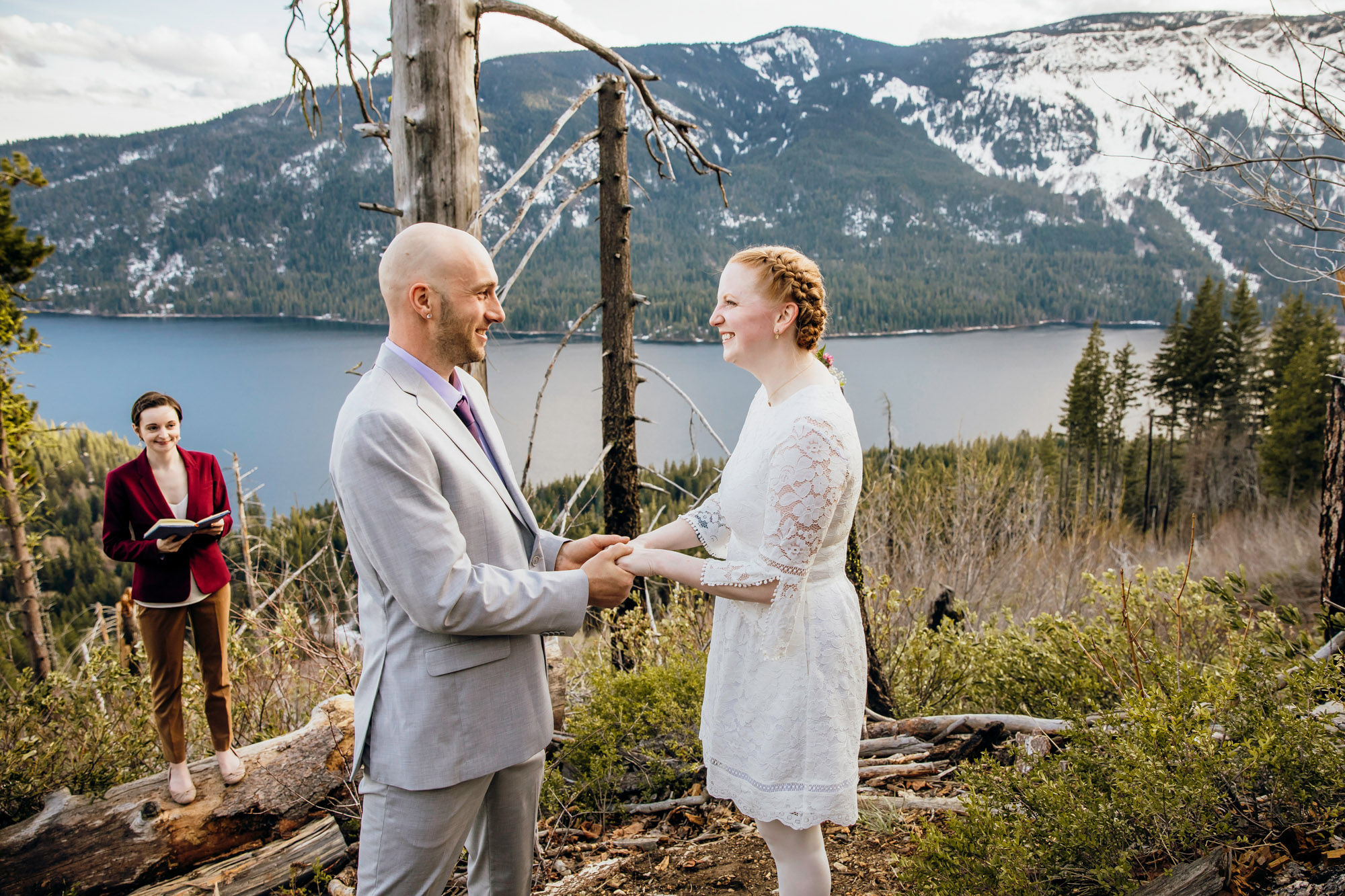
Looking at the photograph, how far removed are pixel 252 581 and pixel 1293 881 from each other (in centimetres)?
819

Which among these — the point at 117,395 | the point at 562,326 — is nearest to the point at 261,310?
the point at 117,395

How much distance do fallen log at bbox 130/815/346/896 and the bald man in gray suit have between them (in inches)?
76.3

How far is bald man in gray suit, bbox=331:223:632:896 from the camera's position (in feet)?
6.08

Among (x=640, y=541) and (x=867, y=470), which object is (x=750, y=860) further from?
(x=867, y=470)

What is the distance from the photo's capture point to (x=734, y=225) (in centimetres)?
13400

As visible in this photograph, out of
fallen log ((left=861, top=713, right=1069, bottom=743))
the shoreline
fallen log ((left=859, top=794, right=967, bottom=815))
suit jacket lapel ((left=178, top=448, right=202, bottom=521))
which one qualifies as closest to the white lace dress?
fallen log ((left=859, top=794, right=967, bottom=815))

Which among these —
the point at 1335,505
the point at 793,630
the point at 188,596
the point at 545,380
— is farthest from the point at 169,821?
the point at 1335,505

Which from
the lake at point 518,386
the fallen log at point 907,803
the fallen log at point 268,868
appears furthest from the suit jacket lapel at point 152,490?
the lake at point 518,386

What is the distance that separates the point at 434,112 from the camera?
130 inches

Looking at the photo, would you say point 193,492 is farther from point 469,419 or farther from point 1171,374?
point 1171,374

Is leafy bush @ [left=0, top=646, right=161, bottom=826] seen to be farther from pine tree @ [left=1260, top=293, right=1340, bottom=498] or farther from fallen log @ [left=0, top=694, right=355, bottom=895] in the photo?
pine tree @ [left=1260, top=293, right=1340, bottom=498]

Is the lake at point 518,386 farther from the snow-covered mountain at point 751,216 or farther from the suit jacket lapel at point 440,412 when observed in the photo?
the suit jacket lapel at point 440,412

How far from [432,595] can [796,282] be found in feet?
4.73

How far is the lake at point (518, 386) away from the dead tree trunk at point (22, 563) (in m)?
15.9
